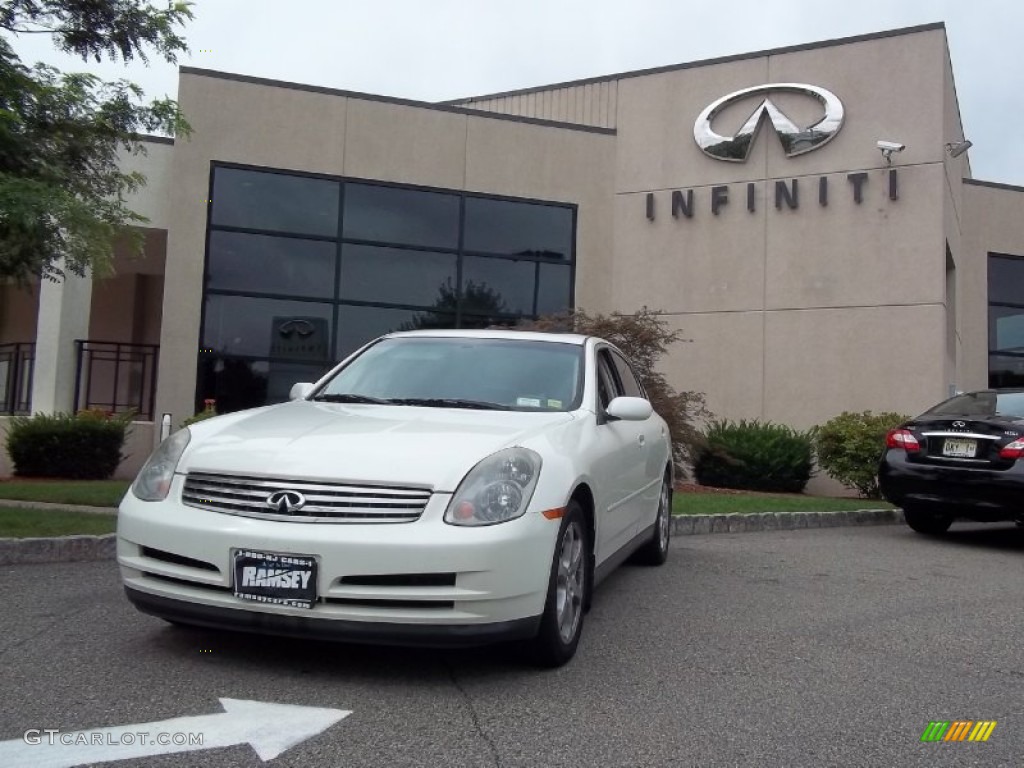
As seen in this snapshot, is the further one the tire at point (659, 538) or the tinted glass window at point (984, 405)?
the tinted glass window at point (984, 405)

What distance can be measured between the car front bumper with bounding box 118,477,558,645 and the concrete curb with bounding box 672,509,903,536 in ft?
18.4

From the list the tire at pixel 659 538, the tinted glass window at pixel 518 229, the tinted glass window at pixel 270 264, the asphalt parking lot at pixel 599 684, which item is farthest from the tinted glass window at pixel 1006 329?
the asphalt parking lot at pixel 599 684

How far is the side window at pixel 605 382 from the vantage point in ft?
17.4

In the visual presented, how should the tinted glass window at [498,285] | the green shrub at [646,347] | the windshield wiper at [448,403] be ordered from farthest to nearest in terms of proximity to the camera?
the tinted glass window at [498,285]
the green shrub at [646,347]
the windshield wiper at [448,403]

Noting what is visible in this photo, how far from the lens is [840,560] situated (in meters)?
7.59

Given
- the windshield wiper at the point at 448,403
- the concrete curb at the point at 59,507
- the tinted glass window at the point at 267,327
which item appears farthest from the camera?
the tinted glass window at the point at 267,327

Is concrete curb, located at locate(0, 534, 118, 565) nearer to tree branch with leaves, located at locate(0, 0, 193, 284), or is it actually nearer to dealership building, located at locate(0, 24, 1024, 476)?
tree branch with leaves, located at locate(0, 0, 193, 284)

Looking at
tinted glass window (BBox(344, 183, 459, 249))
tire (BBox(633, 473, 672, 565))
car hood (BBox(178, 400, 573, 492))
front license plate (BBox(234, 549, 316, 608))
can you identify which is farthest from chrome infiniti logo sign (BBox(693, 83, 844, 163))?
front license plate (BBox(234, 549, 316, 608))

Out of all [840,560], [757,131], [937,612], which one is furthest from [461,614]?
[757,131]

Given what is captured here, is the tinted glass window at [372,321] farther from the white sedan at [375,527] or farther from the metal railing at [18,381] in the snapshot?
the white sedan at [375,527]

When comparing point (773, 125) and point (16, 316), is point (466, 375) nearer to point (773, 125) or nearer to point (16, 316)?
point (773, 125)

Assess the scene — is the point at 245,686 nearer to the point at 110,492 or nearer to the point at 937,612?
the point at 937,612

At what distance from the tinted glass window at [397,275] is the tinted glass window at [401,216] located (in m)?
0.21

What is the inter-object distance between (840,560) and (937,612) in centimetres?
196
